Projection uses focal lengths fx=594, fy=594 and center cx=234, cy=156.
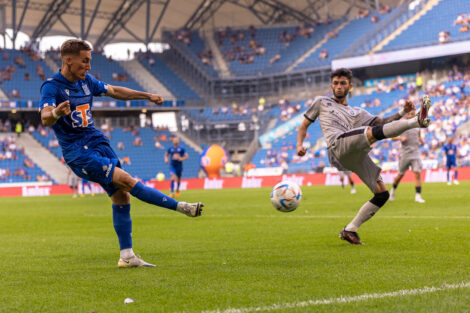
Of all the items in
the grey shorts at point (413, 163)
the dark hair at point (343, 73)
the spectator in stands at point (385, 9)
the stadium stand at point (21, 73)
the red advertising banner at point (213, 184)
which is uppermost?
the spectator in stands at point (385, 9)

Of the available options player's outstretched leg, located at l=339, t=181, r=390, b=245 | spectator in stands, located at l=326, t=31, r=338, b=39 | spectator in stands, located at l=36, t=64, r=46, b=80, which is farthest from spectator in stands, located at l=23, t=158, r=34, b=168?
player's outstretched leg, located at l=339, t=181, r=390, b=245

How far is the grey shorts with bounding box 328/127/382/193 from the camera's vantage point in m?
7.13

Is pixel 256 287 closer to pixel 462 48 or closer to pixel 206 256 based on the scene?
pixel 206 256

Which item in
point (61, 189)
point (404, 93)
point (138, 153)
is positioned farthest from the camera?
point (138, 153)

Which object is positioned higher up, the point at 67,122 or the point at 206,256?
the point at 67,122

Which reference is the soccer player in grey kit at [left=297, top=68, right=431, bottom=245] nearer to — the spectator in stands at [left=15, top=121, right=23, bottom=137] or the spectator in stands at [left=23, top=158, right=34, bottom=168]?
the spectator in stands at [left=23, top=158, right=34, bottom=168]

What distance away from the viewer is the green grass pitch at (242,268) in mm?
4359

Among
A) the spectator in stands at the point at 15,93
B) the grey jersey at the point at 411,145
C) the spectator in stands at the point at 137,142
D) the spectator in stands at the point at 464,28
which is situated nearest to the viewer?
the grey jersey at the point at 411,145

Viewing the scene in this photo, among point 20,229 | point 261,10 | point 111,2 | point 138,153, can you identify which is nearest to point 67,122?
point 20,229

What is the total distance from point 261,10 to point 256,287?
204 feet

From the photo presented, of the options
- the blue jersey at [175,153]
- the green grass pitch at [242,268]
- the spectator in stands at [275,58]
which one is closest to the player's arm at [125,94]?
the green grass pitch at [242,268]

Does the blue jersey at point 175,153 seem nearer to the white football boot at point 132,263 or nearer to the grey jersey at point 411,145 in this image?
the grey jersey at point 411,145

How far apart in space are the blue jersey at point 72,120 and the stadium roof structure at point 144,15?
171 ft

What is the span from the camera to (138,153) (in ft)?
175
